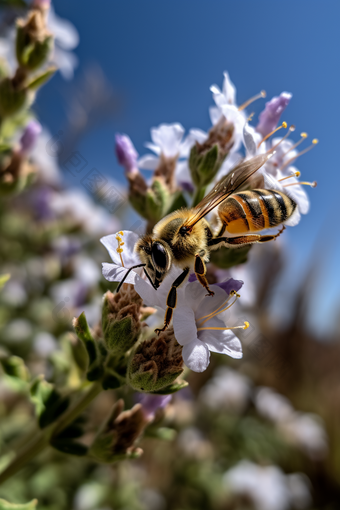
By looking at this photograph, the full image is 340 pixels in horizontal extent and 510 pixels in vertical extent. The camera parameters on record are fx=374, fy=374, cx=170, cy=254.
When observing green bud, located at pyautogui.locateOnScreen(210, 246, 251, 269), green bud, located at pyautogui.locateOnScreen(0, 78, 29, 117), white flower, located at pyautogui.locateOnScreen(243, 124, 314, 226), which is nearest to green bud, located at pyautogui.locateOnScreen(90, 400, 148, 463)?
green bud, located at pyautogui.locateOnScreen(210, 246, 251, 269)

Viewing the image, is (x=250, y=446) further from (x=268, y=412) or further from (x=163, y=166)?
(x=163, y=166)

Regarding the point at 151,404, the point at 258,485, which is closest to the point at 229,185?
the point at 151,404

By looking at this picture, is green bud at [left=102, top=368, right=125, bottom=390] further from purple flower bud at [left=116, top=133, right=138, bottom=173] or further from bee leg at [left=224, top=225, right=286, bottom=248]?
purple flower bud at [left=116, top=133, right=138, bottom=173]

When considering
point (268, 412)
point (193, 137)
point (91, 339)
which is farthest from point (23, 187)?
point (268, 412)

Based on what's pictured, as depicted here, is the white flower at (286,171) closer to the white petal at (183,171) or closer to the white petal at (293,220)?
the white petal at (293,220)

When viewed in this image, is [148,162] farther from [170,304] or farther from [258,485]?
[258,485]

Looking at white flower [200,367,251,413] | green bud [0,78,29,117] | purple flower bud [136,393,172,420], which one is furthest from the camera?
white flower [200,367,251,413]
